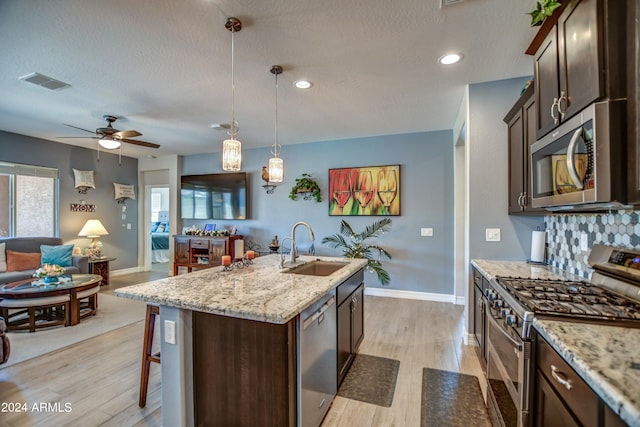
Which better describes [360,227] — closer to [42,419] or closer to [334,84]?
[334,84]

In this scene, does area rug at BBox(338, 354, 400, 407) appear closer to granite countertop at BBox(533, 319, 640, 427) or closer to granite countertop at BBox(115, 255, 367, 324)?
granite countertop at BBox(115, 255, 367, 324)

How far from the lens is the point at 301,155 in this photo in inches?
212

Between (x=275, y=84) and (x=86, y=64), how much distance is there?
5.40ft

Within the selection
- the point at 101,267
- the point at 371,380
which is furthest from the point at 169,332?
the point at 101,267

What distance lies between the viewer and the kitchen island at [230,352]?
1395mm

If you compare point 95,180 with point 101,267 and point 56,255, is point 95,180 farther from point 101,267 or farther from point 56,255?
point 56,255

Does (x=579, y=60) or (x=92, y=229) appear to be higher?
(x=579, y=60)

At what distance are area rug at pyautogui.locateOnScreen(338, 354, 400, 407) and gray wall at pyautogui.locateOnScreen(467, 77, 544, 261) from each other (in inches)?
54.0

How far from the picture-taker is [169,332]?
5.20 ft

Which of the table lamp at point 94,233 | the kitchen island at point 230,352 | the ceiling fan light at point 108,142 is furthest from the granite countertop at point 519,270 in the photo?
the table lamp at point 94,233

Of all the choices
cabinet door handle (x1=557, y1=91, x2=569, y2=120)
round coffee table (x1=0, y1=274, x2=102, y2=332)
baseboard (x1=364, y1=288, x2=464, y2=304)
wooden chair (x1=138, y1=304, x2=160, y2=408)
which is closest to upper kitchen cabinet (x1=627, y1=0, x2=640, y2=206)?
cabinet door handle (x1=557, y1=91, x2=569, y2=120)

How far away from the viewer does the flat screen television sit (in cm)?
576

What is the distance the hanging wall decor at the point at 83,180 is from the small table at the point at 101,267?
1.50m

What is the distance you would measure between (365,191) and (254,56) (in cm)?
296
